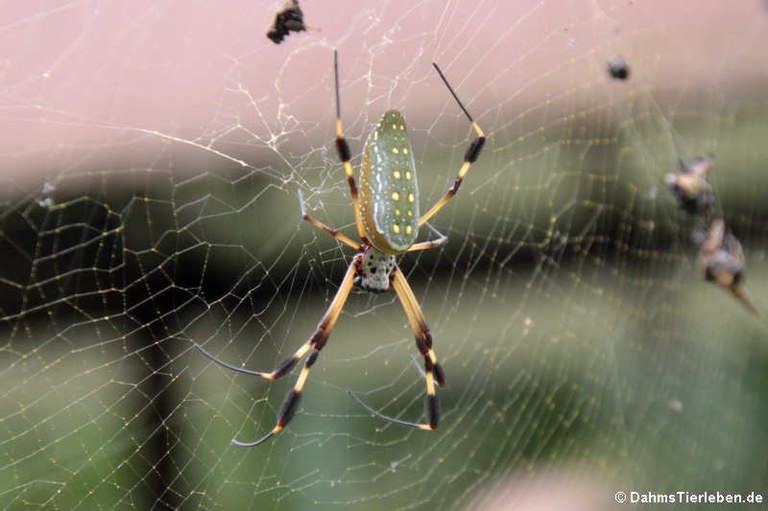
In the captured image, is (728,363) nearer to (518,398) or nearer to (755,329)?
(755,329)

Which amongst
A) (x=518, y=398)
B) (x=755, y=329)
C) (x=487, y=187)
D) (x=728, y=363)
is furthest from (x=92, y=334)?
(x=755, y=329)

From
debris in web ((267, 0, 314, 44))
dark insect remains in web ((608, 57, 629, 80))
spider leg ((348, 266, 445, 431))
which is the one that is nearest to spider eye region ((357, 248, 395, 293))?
spider leg ((348, 266, 445, 431))

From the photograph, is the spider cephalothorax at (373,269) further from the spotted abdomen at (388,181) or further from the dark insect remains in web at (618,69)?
the dark insect remains in web at (618,69)

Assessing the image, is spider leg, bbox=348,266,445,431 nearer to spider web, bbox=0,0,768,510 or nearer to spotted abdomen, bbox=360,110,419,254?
spider web, bbox=0,0,768,510

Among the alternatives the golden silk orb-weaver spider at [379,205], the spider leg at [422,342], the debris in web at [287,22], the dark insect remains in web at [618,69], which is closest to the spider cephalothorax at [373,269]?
the golden silk orb-weaver spider at [379,205]

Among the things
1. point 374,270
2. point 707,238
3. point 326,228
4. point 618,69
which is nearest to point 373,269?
Answer: point 374,270

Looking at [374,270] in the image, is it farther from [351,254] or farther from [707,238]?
[707,238]
